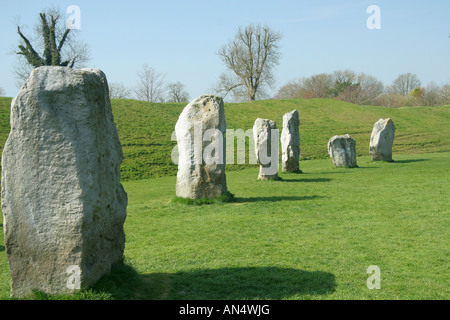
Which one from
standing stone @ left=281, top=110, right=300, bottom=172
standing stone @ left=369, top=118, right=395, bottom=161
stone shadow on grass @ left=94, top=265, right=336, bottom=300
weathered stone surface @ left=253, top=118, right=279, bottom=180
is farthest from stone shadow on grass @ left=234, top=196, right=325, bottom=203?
standing stone @ left=369, top=118, right=395, bottom=161

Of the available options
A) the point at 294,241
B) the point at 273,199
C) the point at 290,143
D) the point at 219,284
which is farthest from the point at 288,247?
the point at 290,143

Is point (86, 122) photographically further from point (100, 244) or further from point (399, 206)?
point (399, 206)

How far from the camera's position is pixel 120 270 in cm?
489

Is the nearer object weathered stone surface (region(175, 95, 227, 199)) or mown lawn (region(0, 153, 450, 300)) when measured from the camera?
mown lawn (region(0, 153, 450, 300))

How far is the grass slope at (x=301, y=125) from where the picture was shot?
23.6 m

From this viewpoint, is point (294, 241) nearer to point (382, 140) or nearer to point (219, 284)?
point (219, 284)

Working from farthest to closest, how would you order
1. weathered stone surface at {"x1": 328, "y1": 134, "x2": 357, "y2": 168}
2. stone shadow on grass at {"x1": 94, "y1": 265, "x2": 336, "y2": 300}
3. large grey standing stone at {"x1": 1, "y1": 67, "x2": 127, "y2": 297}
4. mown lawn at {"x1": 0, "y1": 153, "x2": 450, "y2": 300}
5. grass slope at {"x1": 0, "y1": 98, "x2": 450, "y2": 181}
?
grass slope at {"x1": 0, "y1": 98, "x2": 450, "y2": 181} < weathered stone surface at {"x1": 328, "y1": 134, "x2": 357, "y2": 168} < mown lawn at {"x1": 0, "y1": 153, "x2": 450, "y2": 300} < stone shadow on grass at {"x1": 94, "y1": 265, "x2": 336, "y2": 300} < large grey standing stone at {"x1": 1, "y1": 67, "x2": 127, "y2": 297}

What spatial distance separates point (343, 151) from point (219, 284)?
15.5 meters

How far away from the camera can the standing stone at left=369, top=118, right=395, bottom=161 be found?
21188mm

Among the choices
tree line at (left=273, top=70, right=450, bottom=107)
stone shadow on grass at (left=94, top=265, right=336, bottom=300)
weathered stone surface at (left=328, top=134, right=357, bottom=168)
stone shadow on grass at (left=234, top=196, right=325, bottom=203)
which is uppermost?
tree line at (left=273, top=70, right=450, bottom=107)

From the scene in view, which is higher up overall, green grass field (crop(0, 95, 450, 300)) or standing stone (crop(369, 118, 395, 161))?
standing stone (crop(369, 118, 395, 161))

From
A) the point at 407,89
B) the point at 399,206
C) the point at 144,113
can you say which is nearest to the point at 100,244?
the point at 399,206

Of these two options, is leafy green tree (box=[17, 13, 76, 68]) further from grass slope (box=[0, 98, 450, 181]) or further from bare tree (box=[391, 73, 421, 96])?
bare tree (box=[391, 73, 421, 96])

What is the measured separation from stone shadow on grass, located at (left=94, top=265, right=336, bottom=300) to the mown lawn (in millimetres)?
11
